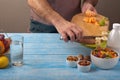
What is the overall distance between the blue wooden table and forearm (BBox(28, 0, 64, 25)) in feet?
0.42

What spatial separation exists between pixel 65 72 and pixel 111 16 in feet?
6.30

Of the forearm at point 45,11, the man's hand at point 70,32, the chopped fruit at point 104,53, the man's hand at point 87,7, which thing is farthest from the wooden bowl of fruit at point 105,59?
the man's hand at point 87,7

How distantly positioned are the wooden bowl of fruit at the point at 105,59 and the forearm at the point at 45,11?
0.26 metres

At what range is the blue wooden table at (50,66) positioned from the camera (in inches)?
42.7

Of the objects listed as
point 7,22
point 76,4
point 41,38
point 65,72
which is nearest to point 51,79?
point 65,72

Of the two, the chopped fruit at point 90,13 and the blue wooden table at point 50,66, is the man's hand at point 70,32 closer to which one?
the blue wooden table at point 50,66

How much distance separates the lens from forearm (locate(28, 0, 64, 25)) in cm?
135

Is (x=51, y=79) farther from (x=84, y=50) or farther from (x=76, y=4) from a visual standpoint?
(x=76, y=4)

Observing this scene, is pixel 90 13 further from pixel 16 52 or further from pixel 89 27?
pixel 16 52

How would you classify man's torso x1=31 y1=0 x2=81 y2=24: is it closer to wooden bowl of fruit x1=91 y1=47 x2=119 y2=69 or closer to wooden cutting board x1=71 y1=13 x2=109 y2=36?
wooden cutting board x1=71 y1=13 x2=109 y2=36

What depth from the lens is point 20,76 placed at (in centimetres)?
108

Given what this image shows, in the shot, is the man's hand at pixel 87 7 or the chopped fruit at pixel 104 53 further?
the man's hand at pixel 87 7

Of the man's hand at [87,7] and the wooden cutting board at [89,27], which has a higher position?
the man's hand at [87,7]

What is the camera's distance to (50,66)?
1.17 metres
